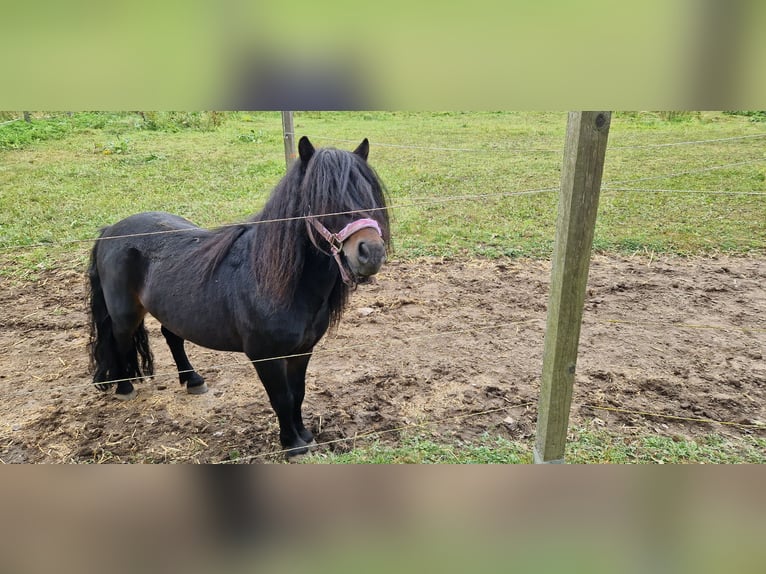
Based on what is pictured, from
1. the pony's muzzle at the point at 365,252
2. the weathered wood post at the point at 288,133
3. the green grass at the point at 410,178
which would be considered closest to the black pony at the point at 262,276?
the pony's muzzle at the point at 365,252

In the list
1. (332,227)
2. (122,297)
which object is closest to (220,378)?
(122,297)

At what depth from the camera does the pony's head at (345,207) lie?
84.6 inches

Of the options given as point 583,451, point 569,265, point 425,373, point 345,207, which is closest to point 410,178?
point 425,373

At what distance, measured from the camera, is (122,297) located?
10.9ft

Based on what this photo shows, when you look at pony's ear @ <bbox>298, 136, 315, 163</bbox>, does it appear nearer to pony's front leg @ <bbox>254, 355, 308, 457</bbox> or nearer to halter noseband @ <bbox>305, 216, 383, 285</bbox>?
halter noseband @ <bbox>305, 216, 383, 285</bbox>

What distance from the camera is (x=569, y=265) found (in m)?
1.98

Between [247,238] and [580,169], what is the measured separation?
6.24 feet

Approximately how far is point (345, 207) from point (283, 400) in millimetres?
1354

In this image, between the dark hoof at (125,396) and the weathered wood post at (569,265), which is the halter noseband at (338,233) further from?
the dark hoof at (125,396)

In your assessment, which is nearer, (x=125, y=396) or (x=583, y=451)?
(x=583, y=451)

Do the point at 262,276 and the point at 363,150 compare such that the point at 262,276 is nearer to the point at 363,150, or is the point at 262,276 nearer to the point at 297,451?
the point at 363,150

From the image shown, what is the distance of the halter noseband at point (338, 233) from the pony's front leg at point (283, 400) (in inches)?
31.6

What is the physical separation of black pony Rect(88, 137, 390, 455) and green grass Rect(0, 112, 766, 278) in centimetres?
198

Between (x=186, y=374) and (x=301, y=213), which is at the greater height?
(x=301, y=213)
